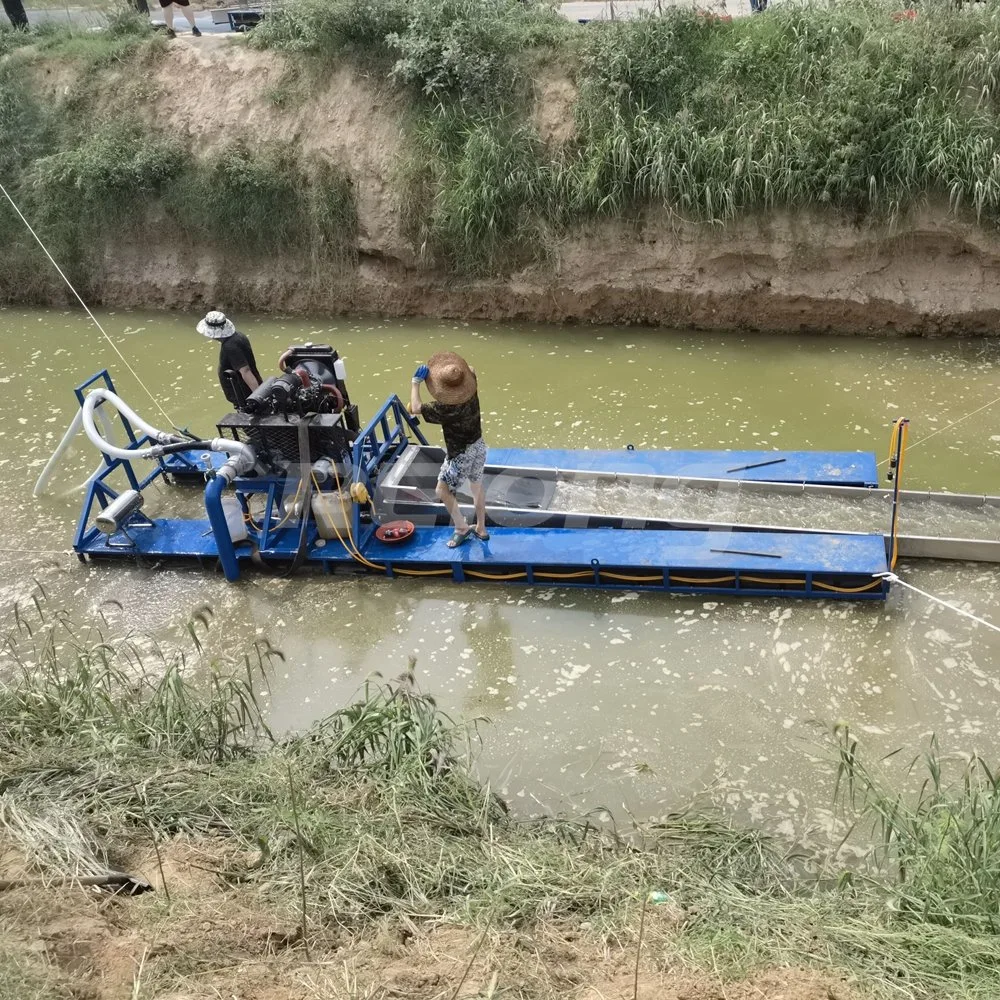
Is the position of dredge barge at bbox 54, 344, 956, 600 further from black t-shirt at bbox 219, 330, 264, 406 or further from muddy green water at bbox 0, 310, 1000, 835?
black t-shirt at bbox 219, 330, 264, 406

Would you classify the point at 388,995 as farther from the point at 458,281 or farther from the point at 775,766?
the point at 458,281

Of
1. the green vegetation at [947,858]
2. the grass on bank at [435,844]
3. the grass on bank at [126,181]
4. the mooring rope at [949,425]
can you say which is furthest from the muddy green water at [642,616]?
the grass on bank at [126,181]

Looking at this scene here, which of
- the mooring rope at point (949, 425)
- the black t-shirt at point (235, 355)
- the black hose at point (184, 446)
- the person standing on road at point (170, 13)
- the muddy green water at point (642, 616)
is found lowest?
the muddy green water at point (642, 616)

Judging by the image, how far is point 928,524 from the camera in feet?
19.4

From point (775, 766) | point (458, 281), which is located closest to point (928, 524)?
point (775, 766)

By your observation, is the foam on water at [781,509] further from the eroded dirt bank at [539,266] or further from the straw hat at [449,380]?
the eroded dirt bank at [539,266]

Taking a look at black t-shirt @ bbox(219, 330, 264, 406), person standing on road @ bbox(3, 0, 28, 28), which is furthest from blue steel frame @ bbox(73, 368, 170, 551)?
person standing on road @ bbox(3, 0, 28, 28)

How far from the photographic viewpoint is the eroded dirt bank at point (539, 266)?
8688 mm

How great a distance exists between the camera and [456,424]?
5598 mm

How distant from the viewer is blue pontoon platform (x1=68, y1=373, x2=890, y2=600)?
5590mm

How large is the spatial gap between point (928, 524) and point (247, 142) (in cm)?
868

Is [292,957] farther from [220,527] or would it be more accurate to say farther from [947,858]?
[220,527]

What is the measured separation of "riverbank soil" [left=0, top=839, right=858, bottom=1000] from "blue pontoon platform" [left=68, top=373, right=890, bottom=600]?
9.08ft

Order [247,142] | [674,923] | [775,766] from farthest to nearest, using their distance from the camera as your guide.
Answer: [247,142] < [775,766] < [674,923]
